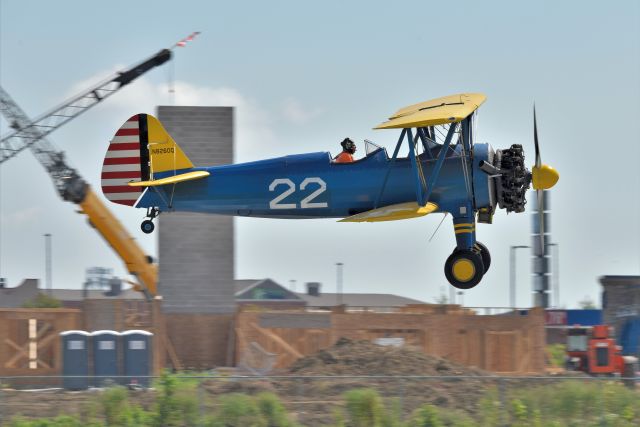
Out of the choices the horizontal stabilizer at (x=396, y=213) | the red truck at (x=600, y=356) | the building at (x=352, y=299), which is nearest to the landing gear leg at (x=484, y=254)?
the horizontal stabilizer at (x=396, y=213)

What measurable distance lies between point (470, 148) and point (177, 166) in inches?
236

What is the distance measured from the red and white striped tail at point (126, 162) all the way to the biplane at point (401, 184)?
3.82 feet

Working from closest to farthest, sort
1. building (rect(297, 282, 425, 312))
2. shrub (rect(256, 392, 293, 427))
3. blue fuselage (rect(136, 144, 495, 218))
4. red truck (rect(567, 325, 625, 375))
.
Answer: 1. blue fuselage (rect(136, 144, 495, 218))
2. shrub (rect(256, 392, 293, 427))
3. red truck (rect(567, 325, 625, 375))
4. building (rect(297, 282, 425, 312))

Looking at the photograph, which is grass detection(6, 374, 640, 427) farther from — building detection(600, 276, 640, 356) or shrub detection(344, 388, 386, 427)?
building detection(600, 276, 640, 356)

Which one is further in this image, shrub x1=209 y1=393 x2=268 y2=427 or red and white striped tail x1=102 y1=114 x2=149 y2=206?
red and white striped tail x1=102 y1=114 x2=149 y2=206

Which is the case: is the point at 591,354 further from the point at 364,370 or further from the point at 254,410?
the point at 254,410

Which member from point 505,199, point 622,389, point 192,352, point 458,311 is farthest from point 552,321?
point 505,199

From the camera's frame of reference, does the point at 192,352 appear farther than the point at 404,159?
Yes

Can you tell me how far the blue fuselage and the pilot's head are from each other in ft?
1.07

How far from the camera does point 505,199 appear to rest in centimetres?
1867

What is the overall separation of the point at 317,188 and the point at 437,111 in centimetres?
250

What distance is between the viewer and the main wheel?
61.1ft

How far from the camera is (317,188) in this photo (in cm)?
1902

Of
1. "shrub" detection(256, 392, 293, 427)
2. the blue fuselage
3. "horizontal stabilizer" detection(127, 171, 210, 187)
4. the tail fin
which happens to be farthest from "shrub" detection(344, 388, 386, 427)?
the tail fin
